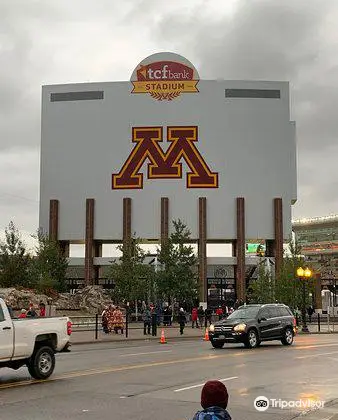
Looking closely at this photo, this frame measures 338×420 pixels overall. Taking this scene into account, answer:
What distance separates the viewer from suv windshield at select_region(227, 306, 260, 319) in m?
26.3

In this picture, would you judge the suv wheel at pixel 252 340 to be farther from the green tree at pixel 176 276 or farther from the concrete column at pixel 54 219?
the concrete column at pixel 54 219

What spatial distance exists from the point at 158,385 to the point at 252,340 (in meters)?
12.3

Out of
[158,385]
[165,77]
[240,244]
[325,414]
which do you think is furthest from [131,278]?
[325,414]

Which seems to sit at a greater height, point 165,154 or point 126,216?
point 165,154

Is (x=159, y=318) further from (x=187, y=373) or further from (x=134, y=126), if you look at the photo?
(x=134, y=126)

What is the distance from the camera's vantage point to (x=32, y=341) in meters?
15.0

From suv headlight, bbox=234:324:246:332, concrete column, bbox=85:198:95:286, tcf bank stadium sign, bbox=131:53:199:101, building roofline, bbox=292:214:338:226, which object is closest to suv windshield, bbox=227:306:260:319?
suv headlight, bbox=234:324:246:332

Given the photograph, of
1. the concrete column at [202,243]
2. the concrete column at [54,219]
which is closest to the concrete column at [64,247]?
the concrete column at [54,219]

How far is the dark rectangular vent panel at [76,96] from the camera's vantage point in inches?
3314

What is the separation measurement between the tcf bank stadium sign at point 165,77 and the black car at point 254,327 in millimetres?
59000

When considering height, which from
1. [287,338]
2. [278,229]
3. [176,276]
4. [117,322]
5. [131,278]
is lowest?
[287,338]

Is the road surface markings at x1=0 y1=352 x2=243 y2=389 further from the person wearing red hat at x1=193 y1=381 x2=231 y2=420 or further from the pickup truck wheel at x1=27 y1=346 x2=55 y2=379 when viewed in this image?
the person wearing red hat at x1=193 y1=381 x2=231 y2=420

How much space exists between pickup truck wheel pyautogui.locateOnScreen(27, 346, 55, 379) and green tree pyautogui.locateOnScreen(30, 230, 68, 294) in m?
45.2

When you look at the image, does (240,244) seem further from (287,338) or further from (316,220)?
(316,220)
